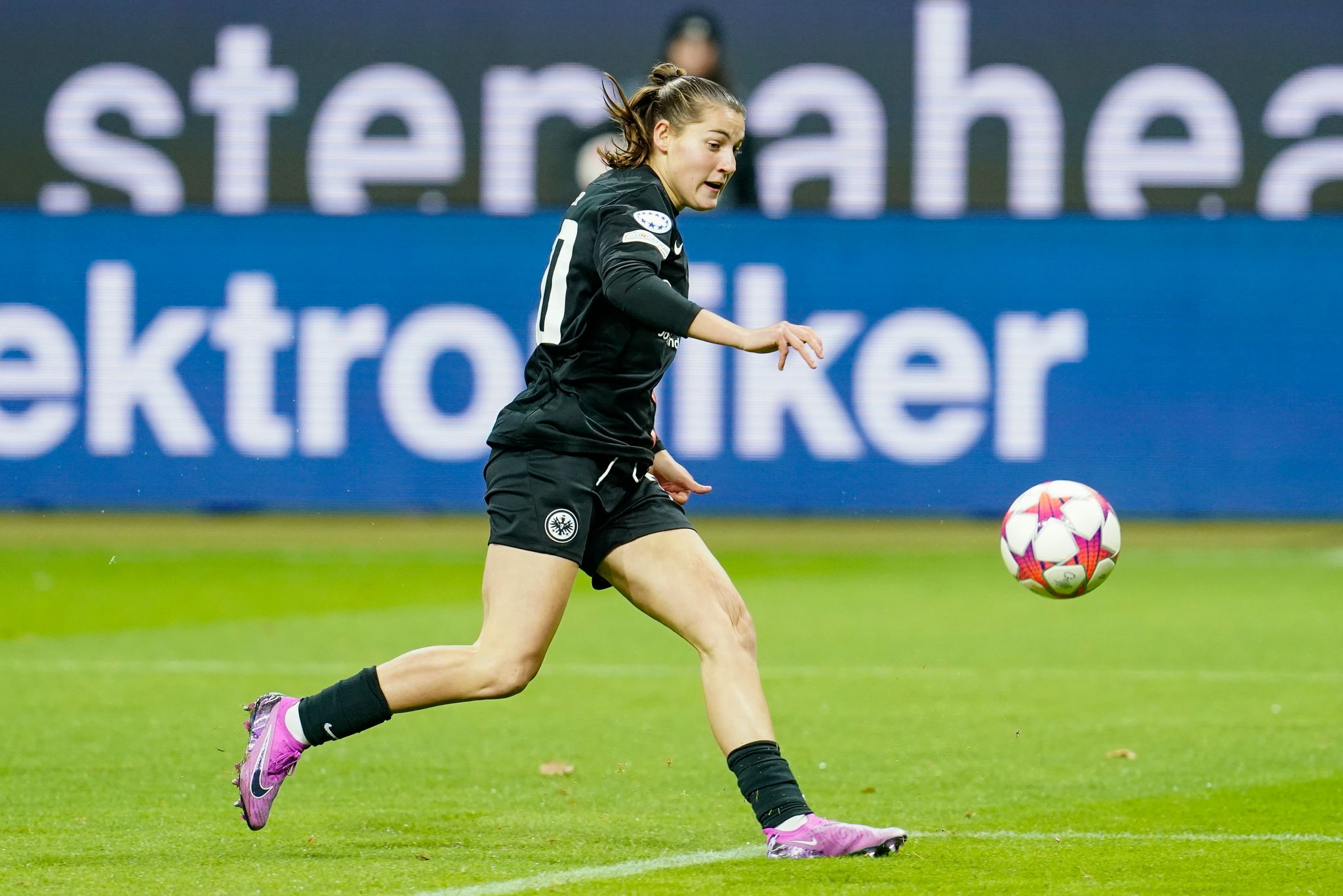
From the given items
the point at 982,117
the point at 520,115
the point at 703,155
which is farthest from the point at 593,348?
the point at 982,117

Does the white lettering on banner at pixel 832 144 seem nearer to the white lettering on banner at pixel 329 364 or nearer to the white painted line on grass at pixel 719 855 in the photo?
the white lettering on banner at pixel 329 364

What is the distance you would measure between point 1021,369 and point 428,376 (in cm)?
413

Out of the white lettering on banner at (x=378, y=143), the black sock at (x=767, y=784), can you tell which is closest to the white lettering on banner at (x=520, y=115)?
the white lettering on banner at (x=378, y=143)

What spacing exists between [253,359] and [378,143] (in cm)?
281

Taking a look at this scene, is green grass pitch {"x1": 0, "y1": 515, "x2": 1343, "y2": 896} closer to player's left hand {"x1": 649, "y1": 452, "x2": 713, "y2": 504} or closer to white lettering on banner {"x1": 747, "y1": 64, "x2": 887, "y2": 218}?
player's left hand {"x1": 649, "y1": 452, "x2": 713, "y2": 504}

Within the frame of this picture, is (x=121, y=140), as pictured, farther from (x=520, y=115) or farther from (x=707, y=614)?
(x=707, y=614)

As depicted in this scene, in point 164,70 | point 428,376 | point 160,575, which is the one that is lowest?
point 160,575

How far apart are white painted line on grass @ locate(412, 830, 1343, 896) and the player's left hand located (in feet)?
Answer: 3.44

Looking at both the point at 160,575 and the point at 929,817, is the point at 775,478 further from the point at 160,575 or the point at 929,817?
the point at 929,817

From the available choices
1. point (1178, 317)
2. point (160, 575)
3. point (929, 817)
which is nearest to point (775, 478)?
point (1178, 317)

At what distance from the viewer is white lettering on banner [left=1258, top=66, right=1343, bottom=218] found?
53.5 feet

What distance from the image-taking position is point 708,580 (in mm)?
5551

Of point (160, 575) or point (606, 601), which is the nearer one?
point (606, 601)

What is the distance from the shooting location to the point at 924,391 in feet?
47.0
